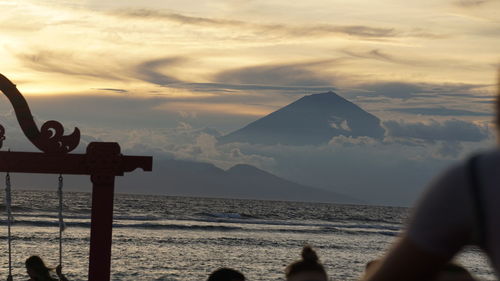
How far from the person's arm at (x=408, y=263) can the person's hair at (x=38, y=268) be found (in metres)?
7.01

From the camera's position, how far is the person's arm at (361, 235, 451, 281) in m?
1.21

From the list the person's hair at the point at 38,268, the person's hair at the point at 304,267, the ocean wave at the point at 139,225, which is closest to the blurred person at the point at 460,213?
the person's hair at the point at 304,267

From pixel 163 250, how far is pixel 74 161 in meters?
23.0

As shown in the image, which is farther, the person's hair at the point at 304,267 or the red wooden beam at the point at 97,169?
the red wooden beam at the point at 97,169

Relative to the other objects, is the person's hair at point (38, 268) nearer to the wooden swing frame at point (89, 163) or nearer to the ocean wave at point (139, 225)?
the wooden swing frame at point (89, 163)

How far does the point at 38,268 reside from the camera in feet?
25.8

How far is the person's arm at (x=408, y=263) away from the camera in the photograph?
1.21 m

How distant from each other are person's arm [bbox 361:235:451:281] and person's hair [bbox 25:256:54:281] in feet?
23.0

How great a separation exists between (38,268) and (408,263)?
282 inches

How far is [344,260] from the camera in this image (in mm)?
31391

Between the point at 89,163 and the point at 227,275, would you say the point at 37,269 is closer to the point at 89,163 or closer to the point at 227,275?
the point at 89,163

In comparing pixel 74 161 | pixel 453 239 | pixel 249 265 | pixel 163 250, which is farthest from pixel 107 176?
pixel 163 250

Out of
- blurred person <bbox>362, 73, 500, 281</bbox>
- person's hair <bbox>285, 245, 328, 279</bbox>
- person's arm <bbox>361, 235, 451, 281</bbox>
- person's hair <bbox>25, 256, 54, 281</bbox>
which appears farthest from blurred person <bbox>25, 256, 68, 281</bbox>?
blurred person <bbox>362, 73, 500, 281</bbox>

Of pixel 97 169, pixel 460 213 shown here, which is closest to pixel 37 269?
pixel 97 169
